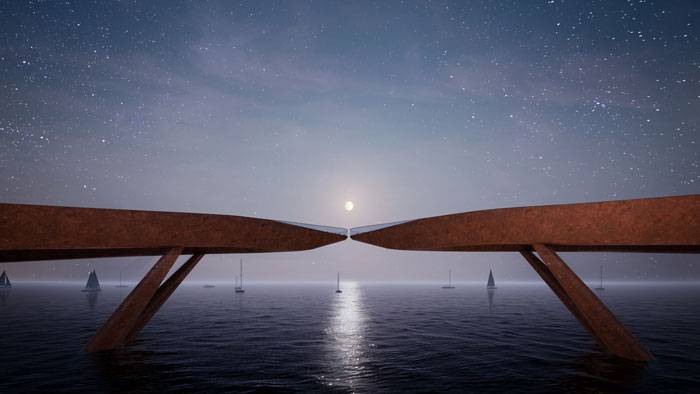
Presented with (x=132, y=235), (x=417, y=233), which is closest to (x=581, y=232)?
(x=417, y=233)

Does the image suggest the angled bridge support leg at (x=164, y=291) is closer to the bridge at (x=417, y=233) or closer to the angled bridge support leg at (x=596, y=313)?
the bridge at (x=417, y=233)

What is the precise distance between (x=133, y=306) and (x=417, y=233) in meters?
9.47

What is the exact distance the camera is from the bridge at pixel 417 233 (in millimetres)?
8820

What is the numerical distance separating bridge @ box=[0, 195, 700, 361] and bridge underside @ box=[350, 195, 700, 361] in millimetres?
22

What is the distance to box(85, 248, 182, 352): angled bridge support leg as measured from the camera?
12227 mm

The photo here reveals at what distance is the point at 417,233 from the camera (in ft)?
42.7

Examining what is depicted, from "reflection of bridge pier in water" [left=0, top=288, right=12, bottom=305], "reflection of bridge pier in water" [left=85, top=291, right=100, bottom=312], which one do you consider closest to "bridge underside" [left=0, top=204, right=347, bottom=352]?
"reflection of bridge pier in water" [left=85, top=291, right=100, bottom=312]

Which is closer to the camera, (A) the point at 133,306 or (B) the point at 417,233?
(A) the point at 133,306

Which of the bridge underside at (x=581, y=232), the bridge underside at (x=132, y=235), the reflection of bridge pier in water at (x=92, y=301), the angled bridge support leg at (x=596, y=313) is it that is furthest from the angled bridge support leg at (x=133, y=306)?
the reflection of bridge pier in water at (x=92, y=301)

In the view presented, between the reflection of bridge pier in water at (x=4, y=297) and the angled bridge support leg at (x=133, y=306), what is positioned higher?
the angled bridge support leg at (x=133, y=306)

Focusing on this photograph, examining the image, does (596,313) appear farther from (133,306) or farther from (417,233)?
(133,306)

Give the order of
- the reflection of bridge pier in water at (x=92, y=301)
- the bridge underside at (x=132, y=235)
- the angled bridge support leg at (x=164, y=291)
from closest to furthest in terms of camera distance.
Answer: the bridge underside at (x=132, y=235)
the angled bridge support leg at (x=164, y=291)
the reflection of bridge pier in water at (x=92, y=301)

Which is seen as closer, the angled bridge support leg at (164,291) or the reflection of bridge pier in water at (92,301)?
the angled bridge support leg at (164,291)

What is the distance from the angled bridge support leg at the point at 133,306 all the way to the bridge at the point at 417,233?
3 cm
